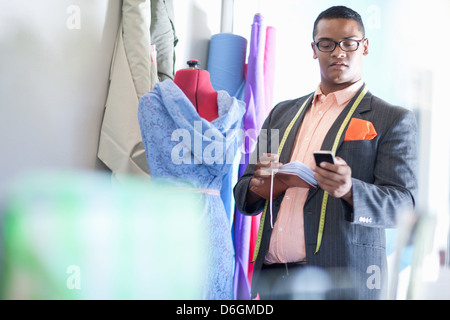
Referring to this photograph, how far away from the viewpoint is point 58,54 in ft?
5.87

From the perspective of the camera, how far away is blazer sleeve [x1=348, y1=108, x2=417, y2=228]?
1.22m

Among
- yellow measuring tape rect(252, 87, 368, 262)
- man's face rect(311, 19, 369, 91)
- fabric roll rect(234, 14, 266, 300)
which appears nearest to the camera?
yellow measuring tape rect(252, 87, 368, 262)

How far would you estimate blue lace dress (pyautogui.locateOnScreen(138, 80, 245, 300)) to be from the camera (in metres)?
1.58

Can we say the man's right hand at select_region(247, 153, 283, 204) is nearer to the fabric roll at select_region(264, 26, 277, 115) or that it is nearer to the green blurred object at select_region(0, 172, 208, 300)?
the green blurred object at select_region(0, 172, 208, 300)

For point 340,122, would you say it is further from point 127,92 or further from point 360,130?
point 127,92

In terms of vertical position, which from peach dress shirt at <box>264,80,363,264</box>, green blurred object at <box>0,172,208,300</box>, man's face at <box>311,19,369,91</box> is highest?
man's face at <box>311,19,369,91</box>

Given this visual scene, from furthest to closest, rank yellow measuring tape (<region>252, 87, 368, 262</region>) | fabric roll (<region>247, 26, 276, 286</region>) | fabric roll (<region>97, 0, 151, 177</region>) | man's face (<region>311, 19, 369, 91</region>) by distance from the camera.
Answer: fabric roll (<region>247, 26, 276, 286</region>) → fabric roll (<region>97, 0, 151, 177</region>) → man's face (<region>311, 19, 369, 91</region>) → yellow measuring tape (<region>252, 87, 368, 262</region>)


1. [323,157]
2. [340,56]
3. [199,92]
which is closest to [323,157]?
[323,157]

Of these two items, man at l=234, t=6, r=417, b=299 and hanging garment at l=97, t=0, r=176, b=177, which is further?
hanging garment at l=97, t=0, r=176, b=177

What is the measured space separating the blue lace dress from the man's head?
1.39 ft

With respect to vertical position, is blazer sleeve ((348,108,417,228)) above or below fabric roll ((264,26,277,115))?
below

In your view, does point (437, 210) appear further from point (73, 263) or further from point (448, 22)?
point (73, 263)

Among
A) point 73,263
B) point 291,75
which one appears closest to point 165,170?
point 73,263

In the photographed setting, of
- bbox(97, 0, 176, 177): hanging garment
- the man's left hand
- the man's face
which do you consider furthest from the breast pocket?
bbox(97, 0, 176, 177): hanging garment
